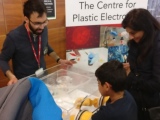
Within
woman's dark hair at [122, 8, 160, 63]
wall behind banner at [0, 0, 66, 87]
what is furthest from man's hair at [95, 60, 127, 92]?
wall behind banner at [0, 0, 66, 87]

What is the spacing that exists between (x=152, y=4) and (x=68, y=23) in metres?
1.10

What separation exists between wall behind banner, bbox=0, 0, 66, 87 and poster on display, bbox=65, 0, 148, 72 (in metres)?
0.27

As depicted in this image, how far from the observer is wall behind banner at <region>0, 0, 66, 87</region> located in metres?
1.82

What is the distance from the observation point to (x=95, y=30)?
2.16 m

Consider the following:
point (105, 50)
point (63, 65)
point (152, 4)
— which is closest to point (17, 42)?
point (63, 65)

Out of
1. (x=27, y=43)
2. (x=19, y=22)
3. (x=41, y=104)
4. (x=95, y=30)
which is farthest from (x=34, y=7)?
(x=95, y=30)

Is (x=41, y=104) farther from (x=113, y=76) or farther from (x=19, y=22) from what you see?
(x=19, y=22)

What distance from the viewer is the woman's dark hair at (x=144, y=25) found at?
3.78 feet

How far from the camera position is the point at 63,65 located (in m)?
1.59

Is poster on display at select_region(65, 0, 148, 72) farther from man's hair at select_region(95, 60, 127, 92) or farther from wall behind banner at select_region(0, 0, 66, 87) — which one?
man's hair at select_region(95, 60, 127, 92)

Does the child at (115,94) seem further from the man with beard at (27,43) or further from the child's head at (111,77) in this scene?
the man with beard at (27,43)

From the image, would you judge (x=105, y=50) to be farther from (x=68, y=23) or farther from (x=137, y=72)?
(x=137, y=72)

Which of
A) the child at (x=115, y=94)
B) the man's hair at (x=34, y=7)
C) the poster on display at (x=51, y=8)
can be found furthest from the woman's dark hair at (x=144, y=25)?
the poster on display at (x=51, y=8)

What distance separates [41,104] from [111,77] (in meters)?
0.42
